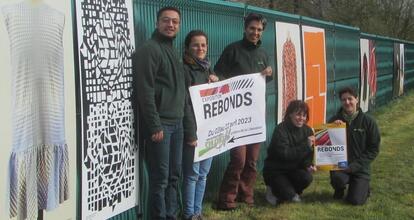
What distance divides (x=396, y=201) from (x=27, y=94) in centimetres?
467

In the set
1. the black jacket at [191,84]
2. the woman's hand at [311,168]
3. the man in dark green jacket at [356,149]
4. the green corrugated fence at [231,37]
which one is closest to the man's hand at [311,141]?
the woman's hand at [311,168]

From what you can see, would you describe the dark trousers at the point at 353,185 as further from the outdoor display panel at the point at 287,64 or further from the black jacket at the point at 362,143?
the outdoor display panel at the point at 287,64

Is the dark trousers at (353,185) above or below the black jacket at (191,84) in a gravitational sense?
below

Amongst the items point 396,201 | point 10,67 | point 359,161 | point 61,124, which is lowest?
point 396,201

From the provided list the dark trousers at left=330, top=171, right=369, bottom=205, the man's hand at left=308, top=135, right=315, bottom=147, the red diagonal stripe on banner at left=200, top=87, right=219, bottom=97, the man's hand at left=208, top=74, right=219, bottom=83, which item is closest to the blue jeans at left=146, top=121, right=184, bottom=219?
the red diagonal stripe on banner at left=200, top=87, right=219, bottom=97

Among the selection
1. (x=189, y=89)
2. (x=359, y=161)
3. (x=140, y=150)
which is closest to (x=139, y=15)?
(x=189, y=89)

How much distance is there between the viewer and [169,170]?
5453 millimetres

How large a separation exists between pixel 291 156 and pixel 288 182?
344 millimetres

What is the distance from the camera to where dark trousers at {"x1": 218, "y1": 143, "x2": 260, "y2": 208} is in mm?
6637

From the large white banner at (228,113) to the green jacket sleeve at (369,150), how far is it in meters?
1.11

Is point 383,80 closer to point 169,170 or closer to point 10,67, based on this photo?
point 169,170

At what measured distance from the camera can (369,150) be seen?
23.3 feet

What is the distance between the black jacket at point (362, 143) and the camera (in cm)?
703

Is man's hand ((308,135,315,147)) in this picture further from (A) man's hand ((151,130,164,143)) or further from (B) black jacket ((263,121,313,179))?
(A) man's hand ((151,130,164,143))
